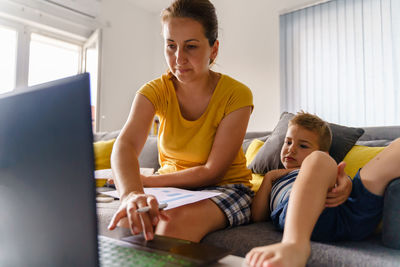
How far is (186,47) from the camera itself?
1025mm

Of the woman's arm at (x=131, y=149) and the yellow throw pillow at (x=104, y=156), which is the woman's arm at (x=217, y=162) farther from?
the yellow throw pillow at (x=104, y=156)

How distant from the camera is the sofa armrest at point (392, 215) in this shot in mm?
723

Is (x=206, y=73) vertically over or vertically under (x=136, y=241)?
over

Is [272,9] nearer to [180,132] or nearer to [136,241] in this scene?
[180,132]

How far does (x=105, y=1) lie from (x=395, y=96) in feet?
12.0

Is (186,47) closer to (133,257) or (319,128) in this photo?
(319,128)

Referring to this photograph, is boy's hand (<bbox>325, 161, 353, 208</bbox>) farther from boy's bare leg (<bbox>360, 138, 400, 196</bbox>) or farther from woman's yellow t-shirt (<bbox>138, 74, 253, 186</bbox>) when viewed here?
woman's yellow t-shirt (<bbox>138, 74, 253, 186</bbox>)

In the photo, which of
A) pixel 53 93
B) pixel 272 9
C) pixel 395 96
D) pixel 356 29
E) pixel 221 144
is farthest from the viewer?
→ pixel 272 9

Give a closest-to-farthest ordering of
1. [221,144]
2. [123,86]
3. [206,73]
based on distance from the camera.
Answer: [221,144] < [206,73] < [123,86]

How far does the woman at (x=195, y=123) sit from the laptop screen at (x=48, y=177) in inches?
18.7

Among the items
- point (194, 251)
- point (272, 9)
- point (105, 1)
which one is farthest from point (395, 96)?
point (105, 1)

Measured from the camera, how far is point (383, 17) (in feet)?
9.72

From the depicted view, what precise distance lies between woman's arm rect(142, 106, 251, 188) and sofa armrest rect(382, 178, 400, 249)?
0.46 metres

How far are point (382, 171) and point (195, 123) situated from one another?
1.95 feet
